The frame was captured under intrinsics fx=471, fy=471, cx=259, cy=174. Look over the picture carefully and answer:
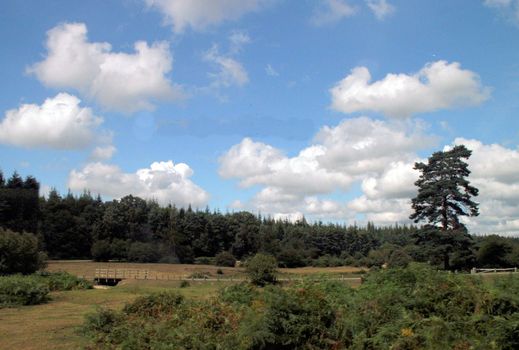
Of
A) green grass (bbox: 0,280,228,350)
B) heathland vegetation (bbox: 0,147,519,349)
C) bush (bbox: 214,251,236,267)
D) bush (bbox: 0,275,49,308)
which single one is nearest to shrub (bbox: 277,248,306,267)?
bush (bbox: 214,251,236,267)

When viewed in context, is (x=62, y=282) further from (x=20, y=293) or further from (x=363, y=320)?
(x=363, y=320)

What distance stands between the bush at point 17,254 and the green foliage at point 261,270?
56.9 feet

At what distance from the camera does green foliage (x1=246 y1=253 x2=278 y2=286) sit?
105ft

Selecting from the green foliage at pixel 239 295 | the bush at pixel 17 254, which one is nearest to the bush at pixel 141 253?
the bush at pixel 17 254

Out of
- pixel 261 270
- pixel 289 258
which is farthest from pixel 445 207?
pixel 289 258

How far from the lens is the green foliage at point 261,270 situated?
32156 mm

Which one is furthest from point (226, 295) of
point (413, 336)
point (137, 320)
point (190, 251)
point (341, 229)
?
point (341, 229)

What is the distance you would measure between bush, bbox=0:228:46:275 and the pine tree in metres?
34.0

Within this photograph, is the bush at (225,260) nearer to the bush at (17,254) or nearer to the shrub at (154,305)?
the bush at (17,254)

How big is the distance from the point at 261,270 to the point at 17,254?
1873 cm

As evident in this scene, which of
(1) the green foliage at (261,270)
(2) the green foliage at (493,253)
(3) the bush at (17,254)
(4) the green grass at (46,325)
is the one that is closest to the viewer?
(4) the green grass at (46,325)

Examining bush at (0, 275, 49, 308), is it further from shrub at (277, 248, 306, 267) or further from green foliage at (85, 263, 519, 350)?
shrub at (277, 248, 306, 267)

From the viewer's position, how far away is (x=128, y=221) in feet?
335

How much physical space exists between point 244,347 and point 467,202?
4059cm
